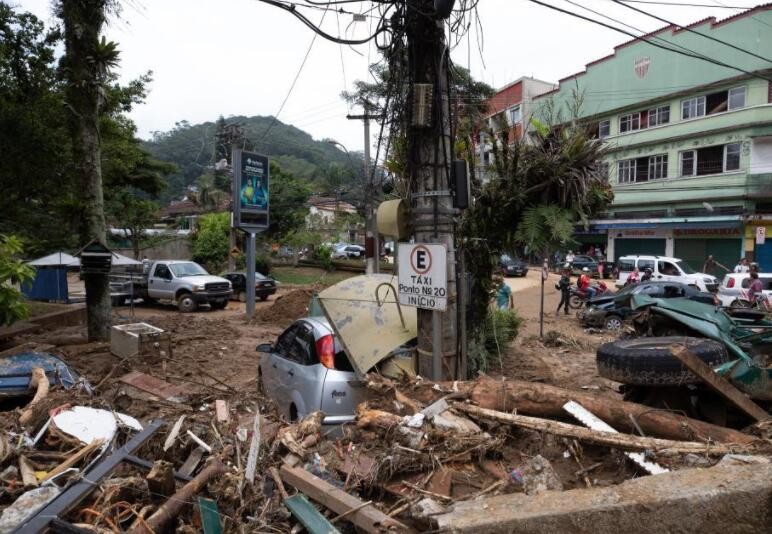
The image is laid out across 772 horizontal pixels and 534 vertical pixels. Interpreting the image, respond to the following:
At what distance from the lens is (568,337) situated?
1399 centimetres

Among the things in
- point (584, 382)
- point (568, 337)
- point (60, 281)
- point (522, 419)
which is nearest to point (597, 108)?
point (568, 337)

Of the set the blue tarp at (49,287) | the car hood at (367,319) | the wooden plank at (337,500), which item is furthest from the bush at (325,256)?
the wooden plank at (337,500)

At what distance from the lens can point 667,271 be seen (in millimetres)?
23688

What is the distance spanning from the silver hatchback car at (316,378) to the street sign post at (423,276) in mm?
939

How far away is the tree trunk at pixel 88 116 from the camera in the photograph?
11.4 m

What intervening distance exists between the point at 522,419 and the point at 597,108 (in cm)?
3609

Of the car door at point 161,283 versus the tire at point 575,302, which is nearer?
the tire at point 575,302

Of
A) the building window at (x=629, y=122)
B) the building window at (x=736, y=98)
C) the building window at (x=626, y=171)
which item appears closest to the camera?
the building window at (x=736, y=98)

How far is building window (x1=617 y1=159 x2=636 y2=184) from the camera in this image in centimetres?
3528

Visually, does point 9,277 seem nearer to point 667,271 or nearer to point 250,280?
point 250,280

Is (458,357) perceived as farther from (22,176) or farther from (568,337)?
(22,176)

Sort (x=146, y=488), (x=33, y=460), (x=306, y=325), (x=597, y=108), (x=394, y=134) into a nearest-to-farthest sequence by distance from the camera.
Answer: (x=146, y=488), (x=33, y=460), (x=306, y=325), (x=394, y=134), (x=597, y=108)

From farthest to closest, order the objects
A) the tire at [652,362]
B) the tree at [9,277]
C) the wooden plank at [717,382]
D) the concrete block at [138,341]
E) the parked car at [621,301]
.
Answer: the parked car at [621,301], the concrete block at [138,341], the tree at [9,277], the tire at [652,362], the wooden plank at [717,382]

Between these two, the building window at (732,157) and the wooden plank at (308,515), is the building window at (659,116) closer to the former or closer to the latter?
the building window at (732,157)
